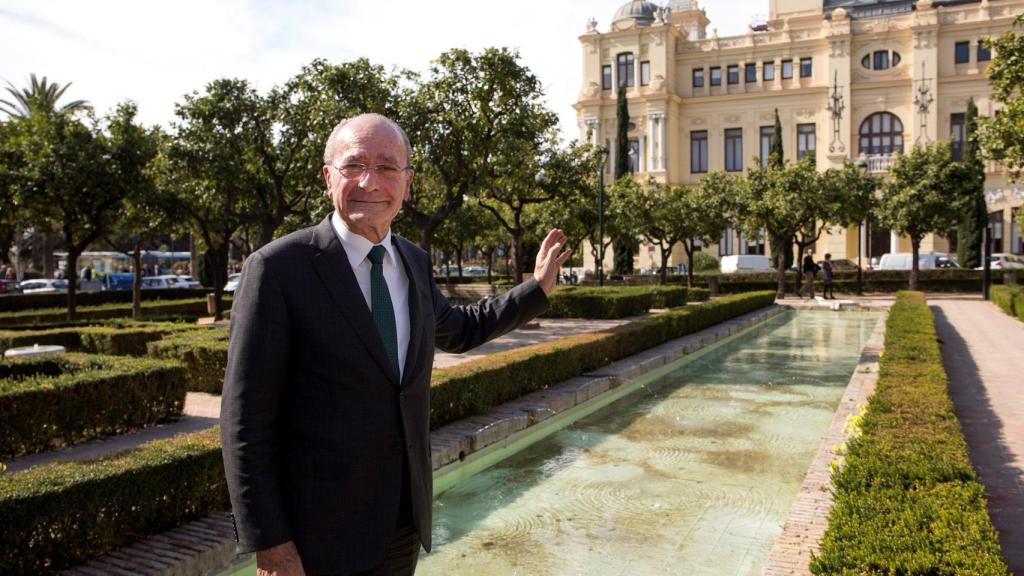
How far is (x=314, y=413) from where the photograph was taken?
1937mm

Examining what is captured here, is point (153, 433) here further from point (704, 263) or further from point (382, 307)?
point (704, 263)

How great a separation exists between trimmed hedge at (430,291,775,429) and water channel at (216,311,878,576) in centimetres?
75

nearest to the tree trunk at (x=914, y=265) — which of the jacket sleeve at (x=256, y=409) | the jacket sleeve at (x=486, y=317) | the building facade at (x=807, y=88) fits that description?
the building facade at (x=807, y=88)

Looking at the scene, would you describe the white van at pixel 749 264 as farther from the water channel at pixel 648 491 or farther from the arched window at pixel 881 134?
the water channel at pixel 648 491

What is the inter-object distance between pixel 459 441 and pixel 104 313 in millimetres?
16267

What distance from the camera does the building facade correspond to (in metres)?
42.8

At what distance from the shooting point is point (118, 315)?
778 inches

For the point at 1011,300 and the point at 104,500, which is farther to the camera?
the point at 1011,300

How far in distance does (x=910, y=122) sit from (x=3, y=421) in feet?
155

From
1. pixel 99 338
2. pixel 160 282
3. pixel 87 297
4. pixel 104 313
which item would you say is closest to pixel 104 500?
pixel 99 338

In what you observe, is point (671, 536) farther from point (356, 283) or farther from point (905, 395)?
point (356, 283)

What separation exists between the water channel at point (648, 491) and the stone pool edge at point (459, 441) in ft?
0.93

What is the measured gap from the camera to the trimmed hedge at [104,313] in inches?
703

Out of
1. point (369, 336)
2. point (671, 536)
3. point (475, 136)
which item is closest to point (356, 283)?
point (369, 336)
